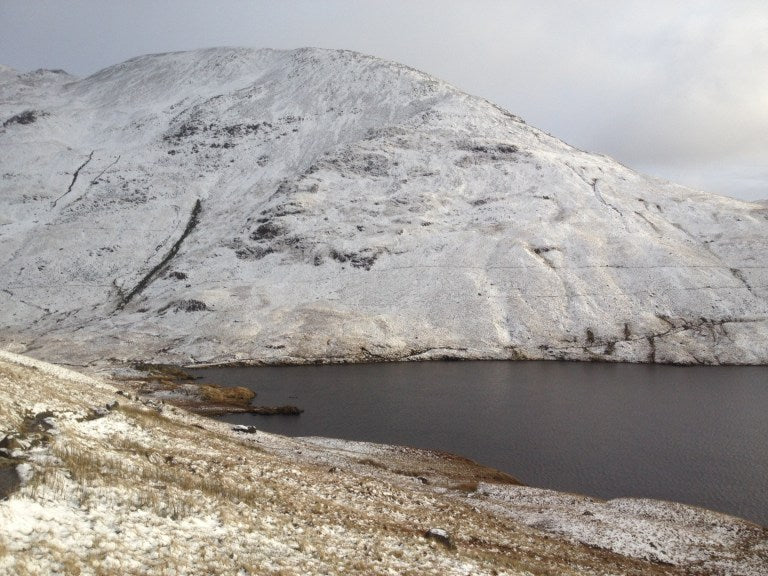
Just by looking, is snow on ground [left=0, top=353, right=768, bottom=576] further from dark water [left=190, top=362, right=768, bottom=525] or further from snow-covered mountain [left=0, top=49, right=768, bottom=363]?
snow-covered mountain [left=0, top=49, right=768, bottom=363]

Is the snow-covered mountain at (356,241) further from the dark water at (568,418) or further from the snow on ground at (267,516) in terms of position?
the snow on ground at (267,516)

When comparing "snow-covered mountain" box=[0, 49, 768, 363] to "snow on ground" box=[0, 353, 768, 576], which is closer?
"snow on ground" box=[0, 353, 768, 576]

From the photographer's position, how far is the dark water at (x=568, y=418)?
38062 mm

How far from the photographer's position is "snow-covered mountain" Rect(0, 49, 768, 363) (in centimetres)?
9419

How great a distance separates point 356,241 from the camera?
125 metres

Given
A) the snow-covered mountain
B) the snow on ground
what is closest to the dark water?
the snow on ground

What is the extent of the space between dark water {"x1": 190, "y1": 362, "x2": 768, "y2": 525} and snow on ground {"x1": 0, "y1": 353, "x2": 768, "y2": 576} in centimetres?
648

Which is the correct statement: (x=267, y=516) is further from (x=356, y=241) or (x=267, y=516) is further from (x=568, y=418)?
(x=356, y=241)

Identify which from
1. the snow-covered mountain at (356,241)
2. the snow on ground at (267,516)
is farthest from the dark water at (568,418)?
the snow-covered mountain at (356,241)

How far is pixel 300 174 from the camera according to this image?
153750 mm

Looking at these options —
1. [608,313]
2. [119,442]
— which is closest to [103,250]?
[608,313]

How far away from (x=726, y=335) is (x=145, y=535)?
335ft

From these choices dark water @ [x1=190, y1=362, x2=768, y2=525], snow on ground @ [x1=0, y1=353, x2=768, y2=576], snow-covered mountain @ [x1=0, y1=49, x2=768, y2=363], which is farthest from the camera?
snow-covered mountain @ [x1=0, y1=49, x2=768, y2=363]

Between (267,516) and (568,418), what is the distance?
139 feet
